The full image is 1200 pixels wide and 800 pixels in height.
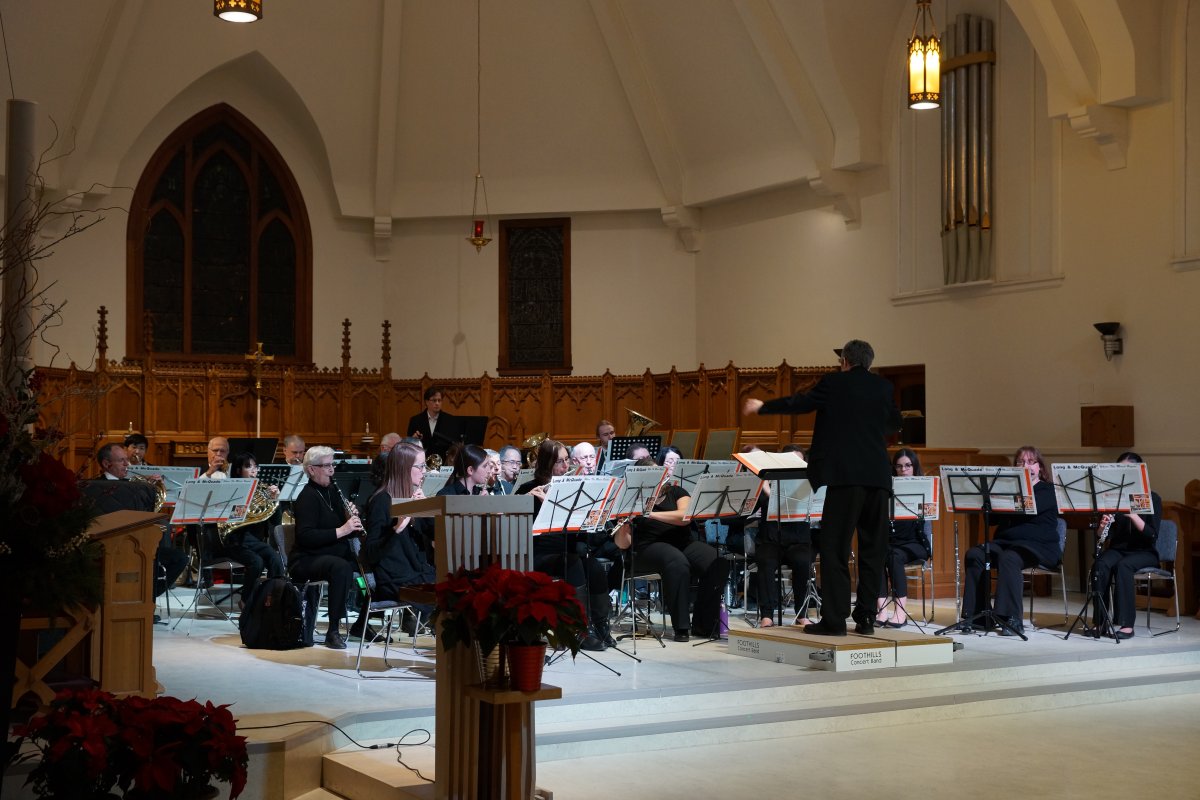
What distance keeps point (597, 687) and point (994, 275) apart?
8712 millimetres

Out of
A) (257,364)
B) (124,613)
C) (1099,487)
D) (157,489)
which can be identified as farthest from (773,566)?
(257,364)

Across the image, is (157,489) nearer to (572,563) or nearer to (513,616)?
(572,563)

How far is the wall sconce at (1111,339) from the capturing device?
12484mm

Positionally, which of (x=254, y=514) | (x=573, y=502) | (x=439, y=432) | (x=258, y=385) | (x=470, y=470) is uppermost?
(x=258, y=385)

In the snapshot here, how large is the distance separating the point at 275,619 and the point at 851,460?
3.85m

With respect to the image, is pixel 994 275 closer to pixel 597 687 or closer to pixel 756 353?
pixel 756 353

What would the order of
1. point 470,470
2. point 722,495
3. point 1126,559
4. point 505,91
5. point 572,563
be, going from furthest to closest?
Result: point 505,91 < point 1126,559 < point 722,495 < point 572,563 < point 470,470

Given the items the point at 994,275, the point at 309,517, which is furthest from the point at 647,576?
the point at 994,275

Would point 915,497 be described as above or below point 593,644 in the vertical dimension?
above

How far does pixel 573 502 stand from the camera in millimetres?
7516

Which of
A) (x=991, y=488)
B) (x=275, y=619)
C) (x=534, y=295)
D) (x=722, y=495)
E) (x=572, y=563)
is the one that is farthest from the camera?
(x=534, y=295)

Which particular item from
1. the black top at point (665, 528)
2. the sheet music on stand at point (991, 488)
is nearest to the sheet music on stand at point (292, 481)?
the black top at point (665, 528)

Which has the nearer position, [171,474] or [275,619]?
[275,619]

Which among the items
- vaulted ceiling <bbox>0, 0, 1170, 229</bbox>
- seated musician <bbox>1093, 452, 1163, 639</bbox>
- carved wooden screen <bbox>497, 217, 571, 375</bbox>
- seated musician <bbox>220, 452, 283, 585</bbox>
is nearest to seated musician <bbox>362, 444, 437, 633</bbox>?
seated musician <bbox>220, 452, 283, 585</bbox>
